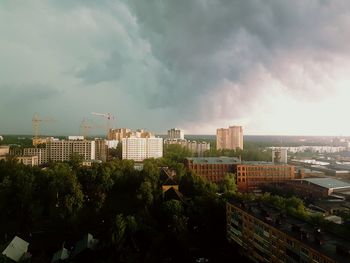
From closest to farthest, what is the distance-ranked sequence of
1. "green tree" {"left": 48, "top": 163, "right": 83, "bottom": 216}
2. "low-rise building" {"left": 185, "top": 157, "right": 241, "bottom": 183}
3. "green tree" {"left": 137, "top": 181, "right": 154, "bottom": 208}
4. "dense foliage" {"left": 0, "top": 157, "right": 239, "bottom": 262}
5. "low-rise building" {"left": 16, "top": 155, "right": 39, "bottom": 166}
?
1. "dense foliage" {"left": 0, "top": 157, "right": 239, "bottom": 262}
2. "green tree" {"left": 48, "top": 163, "right": 83, "bottom": 216}
3. "green tree" {"left": 137, "top": 181, "right": 154, "bottom": 208}
4. "low-rise building" {"left": 185, "top": 157, "right": 241, "bottom": 183}
5. "low-rise building" {"left": 16, "top": 155, "right": 39, "bottom": 166}

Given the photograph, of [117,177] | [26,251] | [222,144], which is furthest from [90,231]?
[222,144]

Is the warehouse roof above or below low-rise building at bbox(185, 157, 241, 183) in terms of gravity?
below

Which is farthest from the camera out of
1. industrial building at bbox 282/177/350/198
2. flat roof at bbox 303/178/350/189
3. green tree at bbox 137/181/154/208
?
flat roof at bbox 303/178/350/189

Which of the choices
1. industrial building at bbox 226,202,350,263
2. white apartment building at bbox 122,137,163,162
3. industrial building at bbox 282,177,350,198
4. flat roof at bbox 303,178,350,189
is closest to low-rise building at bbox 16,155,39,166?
white apartment building at bbox 122,137,163,162

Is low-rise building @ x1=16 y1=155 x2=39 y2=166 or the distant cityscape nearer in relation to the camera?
the distant cityscape

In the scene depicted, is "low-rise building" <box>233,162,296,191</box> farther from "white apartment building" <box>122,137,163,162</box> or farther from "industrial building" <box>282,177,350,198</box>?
"white apartment building" <box>122,137,163,162</box>

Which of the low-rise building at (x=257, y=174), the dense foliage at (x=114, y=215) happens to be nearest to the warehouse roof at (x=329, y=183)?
the low-rise building at (x=257, y=174)
